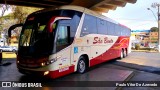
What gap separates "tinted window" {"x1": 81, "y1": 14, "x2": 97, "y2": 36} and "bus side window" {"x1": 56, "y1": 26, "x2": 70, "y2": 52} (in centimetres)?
135

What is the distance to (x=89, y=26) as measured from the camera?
36.8ft

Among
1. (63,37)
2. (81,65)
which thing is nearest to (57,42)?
(63,37)

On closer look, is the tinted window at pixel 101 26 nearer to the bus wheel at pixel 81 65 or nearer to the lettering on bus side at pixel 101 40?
the lettering on bus side at pixel 101 40

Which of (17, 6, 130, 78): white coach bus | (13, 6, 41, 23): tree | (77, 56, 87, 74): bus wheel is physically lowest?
(77, 56, 87, 74): bus wheel

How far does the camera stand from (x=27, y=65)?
28.7 feet

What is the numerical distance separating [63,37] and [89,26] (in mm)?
2527

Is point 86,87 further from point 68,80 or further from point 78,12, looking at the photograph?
point 78,12

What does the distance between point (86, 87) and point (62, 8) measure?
143 inches

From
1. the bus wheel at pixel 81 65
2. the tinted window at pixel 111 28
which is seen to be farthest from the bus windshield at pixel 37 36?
the tinted window at pixel 111 28

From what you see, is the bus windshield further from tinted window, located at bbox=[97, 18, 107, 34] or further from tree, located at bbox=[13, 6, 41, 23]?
tree, located at bbox=[13, 6, 41, 23]

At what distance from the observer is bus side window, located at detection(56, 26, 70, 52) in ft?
28.8

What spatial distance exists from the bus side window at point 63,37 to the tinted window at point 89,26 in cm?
135

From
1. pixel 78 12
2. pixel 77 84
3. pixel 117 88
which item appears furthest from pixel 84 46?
pixel 117 88

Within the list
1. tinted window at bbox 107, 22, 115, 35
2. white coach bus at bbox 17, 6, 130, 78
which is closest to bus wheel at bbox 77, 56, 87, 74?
white coach bus at bbox 17, 6, 130, 78
